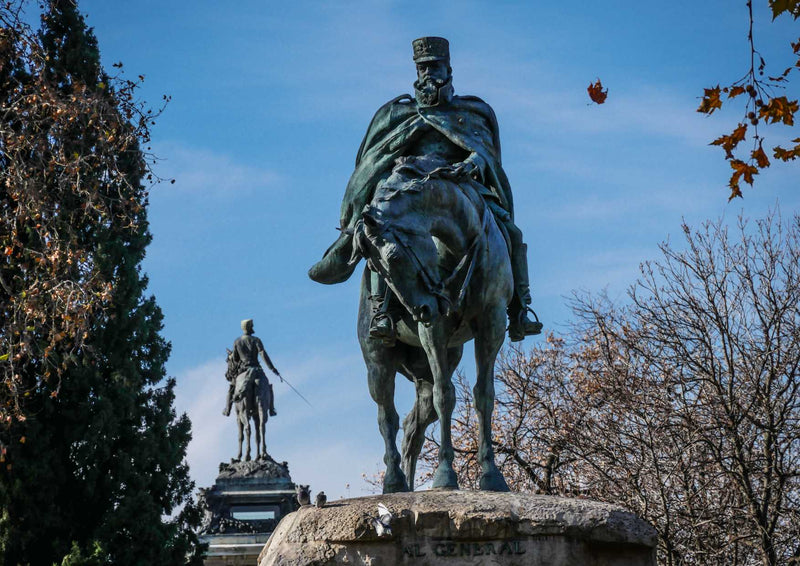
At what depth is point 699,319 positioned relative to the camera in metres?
20.9

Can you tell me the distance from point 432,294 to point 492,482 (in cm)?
166

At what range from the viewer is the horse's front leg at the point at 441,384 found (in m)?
9.55

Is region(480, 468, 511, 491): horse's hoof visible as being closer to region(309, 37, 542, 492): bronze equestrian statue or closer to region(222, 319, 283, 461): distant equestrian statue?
region(309, 37, 542, 492): bronze equestrian statue

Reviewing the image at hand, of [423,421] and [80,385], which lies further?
[80,385]

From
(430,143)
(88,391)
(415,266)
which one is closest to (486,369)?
(415,266)

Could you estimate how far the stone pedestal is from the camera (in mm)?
29859

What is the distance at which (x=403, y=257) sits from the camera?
8.66 m

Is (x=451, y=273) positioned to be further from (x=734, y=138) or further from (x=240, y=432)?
(x=240, y=432)

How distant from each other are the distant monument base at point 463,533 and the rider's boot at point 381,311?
4.49 feet

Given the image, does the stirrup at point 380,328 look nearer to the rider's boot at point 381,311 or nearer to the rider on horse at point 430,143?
the rider's boot at point 381,311

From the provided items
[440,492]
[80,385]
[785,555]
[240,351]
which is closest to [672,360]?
[785,555]

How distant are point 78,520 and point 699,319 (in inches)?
422

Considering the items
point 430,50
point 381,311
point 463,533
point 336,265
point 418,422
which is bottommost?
point 463,533

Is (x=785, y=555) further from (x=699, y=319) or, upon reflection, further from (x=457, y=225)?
(x=457, y=225)
